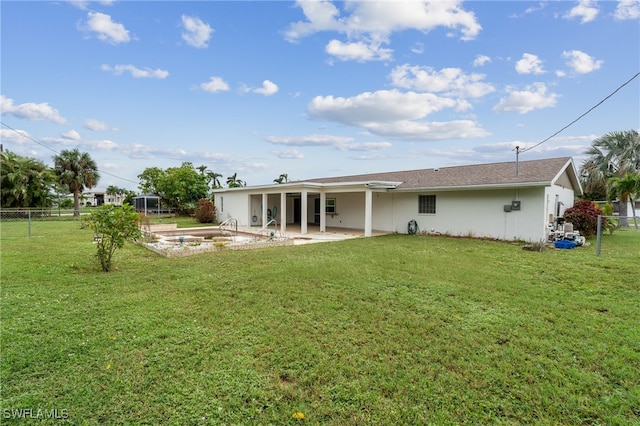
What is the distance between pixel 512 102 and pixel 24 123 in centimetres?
3038

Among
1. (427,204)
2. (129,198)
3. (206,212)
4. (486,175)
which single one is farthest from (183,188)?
(486,175)

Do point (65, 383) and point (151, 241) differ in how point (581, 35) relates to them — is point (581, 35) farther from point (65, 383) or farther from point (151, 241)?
point (151, 241)

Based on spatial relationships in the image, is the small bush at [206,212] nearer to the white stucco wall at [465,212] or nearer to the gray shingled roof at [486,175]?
the white stucco wall at [465,212]

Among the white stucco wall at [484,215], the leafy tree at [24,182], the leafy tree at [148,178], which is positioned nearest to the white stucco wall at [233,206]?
the white stucco wall at [484,215]

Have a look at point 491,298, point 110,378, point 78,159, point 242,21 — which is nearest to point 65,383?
point 110,378

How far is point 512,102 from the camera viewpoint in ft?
52.6

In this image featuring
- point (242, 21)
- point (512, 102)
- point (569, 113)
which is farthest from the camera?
point (512, 102)

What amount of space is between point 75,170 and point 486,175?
1367 inches

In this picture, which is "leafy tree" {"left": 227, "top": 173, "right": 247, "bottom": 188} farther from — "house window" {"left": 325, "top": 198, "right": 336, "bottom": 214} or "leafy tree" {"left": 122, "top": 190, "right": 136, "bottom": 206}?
"house window" {"left": 325, "top": 198, "right": 336, "bottom": 214}

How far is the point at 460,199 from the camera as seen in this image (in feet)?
46.2

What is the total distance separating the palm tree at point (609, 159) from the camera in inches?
913

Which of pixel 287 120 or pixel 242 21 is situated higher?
pixel 242 21

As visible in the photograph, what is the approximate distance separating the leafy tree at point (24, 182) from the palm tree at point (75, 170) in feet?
5.16

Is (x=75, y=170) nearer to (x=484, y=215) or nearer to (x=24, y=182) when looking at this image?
(x=24, y=182)
